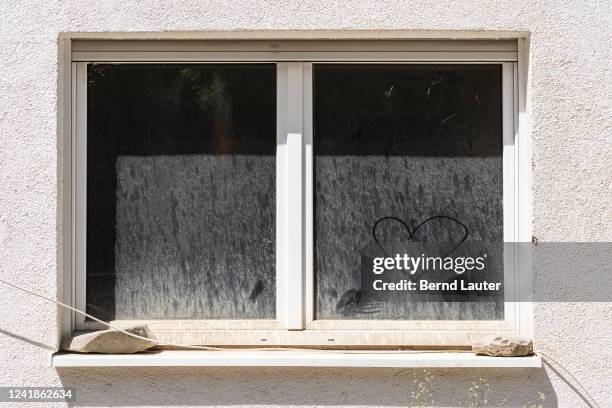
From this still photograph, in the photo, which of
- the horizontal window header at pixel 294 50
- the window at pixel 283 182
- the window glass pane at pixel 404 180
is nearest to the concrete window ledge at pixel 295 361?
the window at pixel 283 182

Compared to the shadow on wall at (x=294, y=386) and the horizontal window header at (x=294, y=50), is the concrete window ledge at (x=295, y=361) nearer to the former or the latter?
the shadow on wall at (x=294, y=386)

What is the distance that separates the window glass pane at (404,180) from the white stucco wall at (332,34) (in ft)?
0.98

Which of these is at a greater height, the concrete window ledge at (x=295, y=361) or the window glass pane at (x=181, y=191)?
the window glass pane at (x=181, y=191)

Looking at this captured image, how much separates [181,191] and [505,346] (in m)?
1.92

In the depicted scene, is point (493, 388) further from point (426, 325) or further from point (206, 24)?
point (206, 24)

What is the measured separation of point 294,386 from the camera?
216 inches

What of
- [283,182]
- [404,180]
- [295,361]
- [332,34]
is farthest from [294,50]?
[295,361]

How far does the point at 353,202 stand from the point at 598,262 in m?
1.33

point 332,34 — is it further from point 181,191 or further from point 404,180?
point 181,191

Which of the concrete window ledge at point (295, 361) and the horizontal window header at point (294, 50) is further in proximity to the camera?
the horizontal window header at point (294, 50)

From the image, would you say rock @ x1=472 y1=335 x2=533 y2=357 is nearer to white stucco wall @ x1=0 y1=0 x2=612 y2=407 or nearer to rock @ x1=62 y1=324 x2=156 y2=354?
white stucco wall @ x1=0 y1=0 x2=612 y2=407

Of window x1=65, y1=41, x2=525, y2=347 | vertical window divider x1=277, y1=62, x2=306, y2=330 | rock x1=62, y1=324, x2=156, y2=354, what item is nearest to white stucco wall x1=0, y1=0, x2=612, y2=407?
rock x1=62, y1=324, x2=156, y2=354

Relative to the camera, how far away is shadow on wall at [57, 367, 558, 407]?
Result: 5465 mm

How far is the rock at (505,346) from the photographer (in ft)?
17.7
